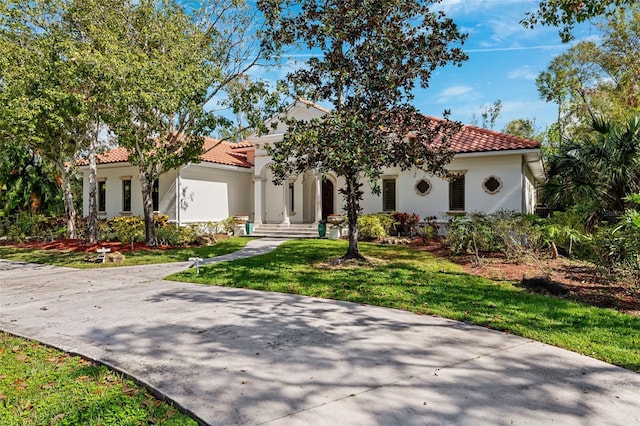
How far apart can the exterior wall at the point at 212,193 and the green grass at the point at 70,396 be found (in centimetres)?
1534

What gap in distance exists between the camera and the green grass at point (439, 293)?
507 cm

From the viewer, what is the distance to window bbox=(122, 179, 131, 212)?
69.9 ft

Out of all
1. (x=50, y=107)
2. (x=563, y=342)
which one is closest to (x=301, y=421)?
(x=563, y=342)

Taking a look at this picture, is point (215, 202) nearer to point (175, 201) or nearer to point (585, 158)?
point (175, 201)

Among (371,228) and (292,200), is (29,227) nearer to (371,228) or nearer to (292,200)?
(292,200)

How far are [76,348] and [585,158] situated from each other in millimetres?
13105

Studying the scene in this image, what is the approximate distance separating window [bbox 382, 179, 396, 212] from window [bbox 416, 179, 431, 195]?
49.7 inches

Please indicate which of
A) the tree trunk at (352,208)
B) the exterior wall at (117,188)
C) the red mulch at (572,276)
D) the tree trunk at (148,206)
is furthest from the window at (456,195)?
the exterior wall at (117,188)

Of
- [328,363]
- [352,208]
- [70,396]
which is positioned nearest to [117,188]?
[352,208]

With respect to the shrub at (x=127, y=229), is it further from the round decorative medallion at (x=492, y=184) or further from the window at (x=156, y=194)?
the round decorative medallion at (x=492, y=184)

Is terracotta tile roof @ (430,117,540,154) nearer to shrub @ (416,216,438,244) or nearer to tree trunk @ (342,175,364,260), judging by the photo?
shrub @ (416,216,438,244)

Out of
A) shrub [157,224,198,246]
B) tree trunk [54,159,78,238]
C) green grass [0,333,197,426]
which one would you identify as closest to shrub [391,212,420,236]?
shrub [157,224,198,246]

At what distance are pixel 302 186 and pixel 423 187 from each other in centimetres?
767

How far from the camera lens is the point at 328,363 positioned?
13.8 ft
